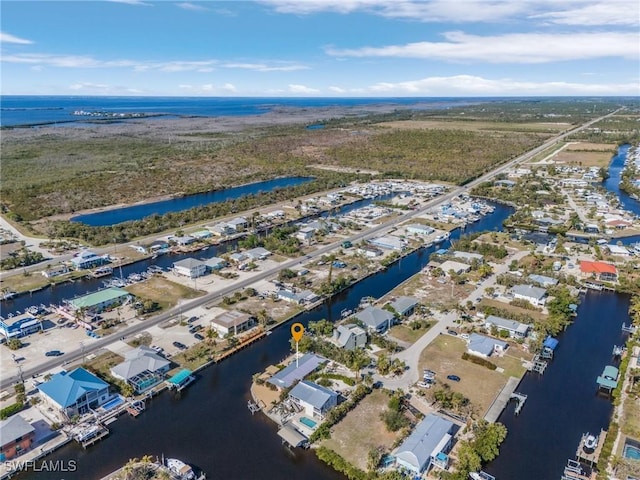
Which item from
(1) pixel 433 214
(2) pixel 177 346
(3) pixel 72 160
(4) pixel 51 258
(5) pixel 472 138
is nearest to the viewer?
(2) pixel 177 346

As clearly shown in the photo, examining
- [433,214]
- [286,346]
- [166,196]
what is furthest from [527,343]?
[166,196]

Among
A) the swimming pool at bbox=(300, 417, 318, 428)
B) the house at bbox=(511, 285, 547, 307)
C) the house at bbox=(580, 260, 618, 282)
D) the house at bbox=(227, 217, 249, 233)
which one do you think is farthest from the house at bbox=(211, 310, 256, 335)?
the house at bbox=(580, 260, 618, 282)

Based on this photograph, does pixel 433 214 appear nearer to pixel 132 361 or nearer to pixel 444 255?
pixel 444 255

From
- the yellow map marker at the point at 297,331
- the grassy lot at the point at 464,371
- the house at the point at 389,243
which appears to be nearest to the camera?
the grassy lot at the point at 464,371

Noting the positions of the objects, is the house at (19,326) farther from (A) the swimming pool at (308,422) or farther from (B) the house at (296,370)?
(A) the swimming pool at (308,422)

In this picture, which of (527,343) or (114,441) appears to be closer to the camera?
(114,441)

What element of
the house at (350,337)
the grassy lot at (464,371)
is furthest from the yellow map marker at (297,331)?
the grassy lot at (464,371)

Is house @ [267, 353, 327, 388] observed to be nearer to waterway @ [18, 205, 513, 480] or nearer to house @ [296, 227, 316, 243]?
waterway @ [18, 205, 513, 480]
